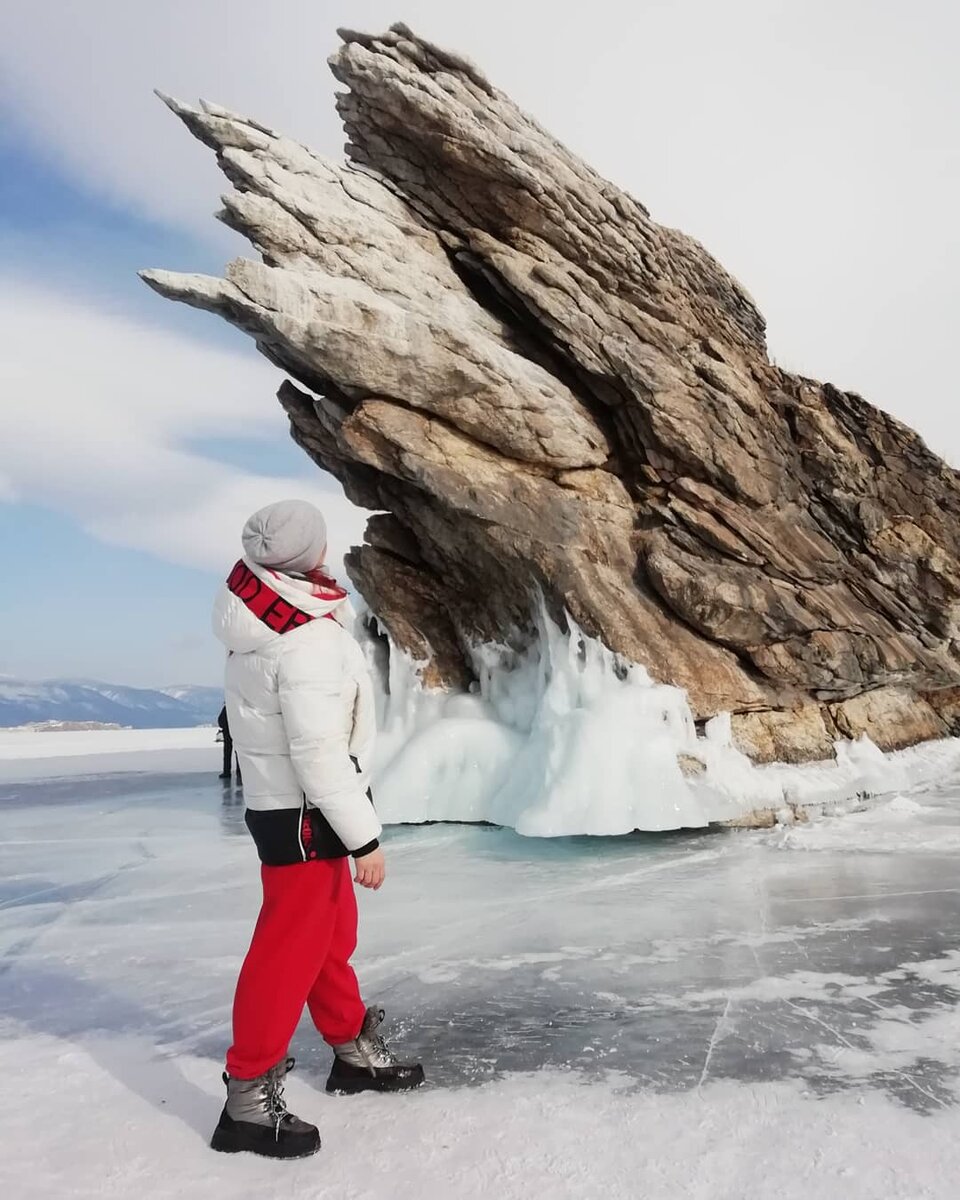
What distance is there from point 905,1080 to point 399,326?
754 cm

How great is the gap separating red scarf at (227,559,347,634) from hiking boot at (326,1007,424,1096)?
152 cm

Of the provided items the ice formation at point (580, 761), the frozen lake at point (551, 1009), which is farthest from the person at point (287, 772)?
the ice formation at point (580, 761)

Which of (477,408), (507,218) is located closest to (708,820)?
(477,408)

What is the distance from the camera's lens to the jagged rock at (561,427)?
8.92 metres

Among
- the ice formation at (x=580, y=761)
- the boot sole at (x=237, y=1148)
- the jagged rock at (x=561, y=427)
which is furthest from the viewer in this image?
the jagged rock at (x=561, y=427)

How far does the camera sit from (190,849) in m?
8.23

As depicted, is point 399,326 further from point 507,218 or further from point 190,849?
point 190,849

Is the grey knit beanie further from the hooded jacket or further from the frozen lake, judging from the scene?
the frozen lake

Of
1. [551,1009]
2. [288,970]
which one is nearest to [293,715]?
[288,970]

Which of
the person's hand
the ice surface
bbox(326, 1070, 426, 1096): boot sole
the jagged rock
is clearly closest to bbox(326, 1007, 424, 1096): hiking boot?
bbox(326, 1070, 426, 1096): boot sole

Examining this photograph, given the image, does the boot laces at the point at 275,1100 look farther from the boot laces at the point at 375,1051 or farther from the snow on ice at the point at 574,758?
the snow on ice at the point at 574,758

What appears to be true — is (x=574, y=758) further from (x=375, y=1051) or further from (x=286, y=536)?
(x=286, y=536)

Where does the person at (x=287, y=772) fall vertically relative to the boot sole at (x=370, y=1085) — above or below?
above

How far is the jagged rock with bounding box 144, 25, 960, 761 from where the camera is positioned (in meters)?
8.92
